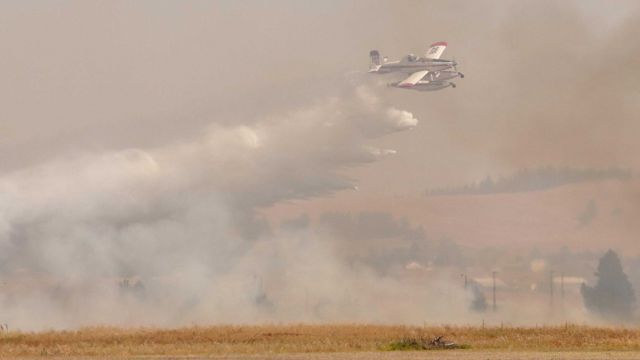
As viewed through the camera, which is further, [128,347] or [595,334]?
[595,334]

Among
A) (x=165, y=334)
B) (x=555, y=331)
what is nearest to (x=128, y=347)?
(x=165, y=334)

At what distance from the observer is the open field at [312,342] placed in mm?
79438

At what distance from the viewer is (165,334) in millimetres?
101375

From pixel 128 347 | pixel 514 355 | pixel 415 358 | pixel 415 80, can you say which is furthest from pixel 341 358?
pixel 415 80

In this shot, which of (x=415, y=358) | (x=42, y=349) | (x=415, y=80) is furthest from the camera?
(x=415, y=80)

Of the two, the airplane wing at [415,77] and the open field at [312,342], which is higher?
the airplane wing at [415,77]

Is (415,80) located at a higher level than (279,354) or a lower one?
higher

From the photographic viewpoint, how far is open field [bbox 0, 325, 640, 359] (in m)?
79.4

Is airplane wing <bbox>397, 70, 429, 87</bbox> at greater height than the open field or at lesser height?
greater

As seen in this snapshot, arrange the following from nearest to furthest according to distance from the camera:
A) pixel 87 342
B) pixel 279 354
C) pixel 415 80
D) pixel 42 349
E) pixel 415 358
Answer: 1. pixel 415 358
2. pixel 279 354
3. pixel 42 349
4. pixel 87 342
5. pixel 415 80

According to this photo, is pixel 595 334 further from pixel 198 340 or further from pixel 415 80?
pixel 415 80

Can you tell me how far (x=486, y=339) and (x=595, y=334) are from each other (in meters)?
9.57

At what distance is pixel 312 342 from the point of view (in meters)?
90.9

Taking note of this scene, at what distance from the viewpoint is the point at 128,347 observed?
8800 cm
